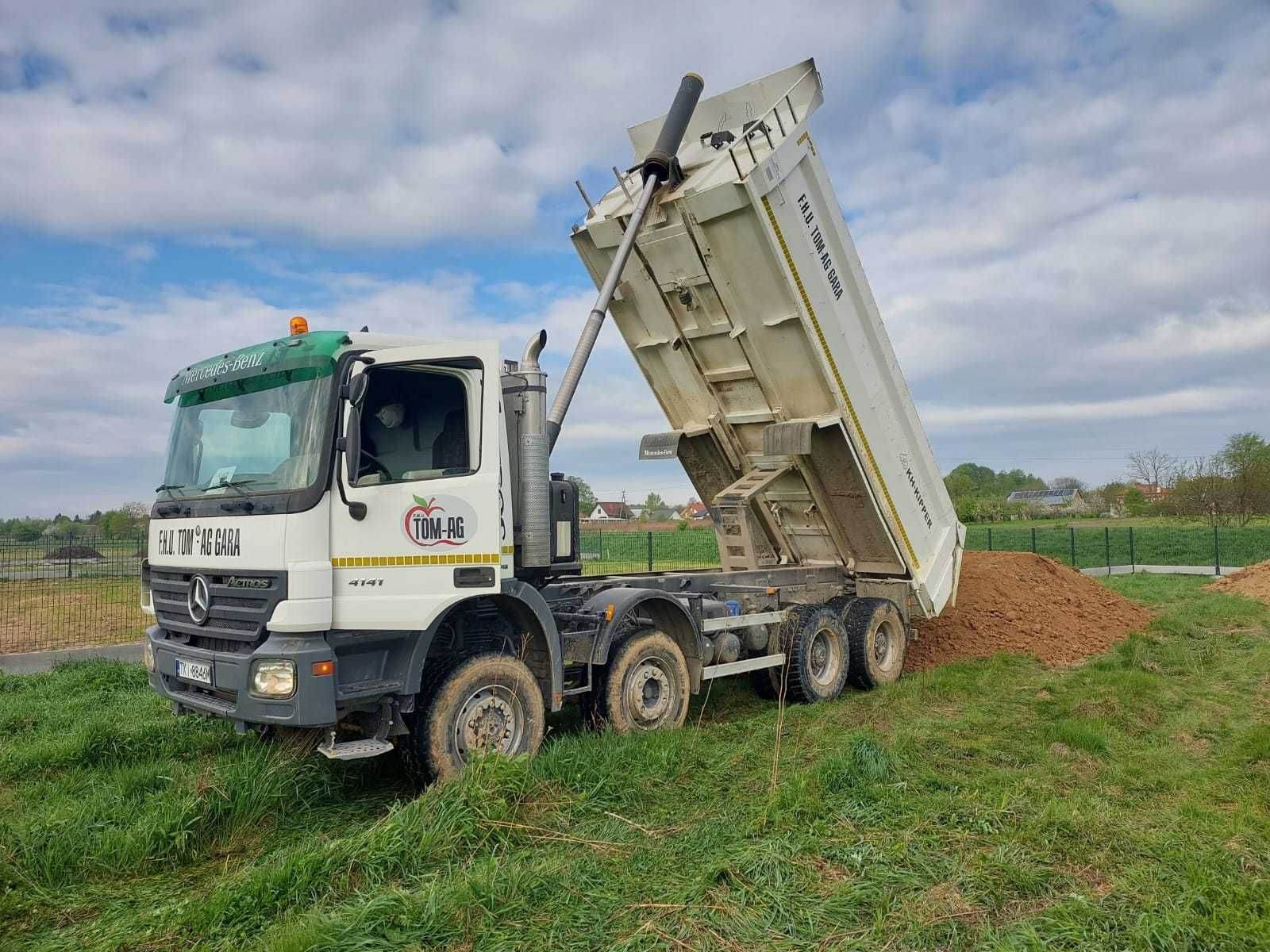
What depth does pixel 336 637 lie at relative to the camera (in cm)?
508

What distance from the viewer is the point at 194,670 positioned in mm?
5340

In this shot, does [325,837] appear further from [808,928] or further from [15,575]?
[15,575]

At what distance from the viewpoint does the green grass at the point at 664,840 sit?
3646mm

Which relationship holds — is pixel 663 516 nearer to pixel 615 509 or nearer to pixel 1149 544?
pixel 615 509

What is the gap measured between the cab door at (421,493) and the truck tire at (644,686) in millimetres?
1511

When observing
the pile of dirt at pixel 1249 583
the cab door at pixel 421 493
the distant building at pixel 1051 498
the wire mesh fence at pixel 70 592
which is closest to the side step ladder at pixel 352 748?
the cab door at pixel 421 493

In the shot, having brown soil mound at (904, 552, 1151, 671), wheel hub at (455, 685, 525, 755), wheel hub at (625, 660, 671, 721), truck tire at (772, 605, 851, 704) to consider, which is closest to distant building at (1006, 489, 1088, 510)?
brown soil mound at (904, 552, 1151, 671)

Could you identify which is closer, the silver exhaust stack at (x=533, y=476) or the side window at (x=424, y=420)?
the side window at (x=424, y=420)

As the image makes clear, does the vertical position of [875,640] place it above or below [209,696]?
below

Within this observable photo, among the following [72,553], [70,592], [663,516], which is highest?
[663,516]

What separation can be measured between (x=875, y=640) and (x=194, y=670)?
6.46 meters

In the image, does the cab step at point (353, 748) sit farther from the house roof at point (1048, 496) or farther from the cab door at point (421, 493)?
the house roof at point (1048, 496)

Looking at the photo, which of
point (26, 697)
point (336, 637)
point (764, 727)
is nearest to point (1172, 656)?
point (764, 727)

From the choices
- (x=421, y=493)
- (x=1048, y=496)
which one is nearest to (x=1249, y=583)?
(x=421, y=493)
